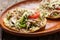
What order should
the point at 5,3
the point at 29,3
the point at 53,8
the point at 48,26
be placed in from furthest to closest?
the point at 5,3, the point at 29,3, the point at 53,8, the point at 48,26

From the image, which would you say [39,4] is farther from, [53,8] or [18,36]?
[18,36]

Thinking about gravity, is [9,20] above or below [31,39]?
above

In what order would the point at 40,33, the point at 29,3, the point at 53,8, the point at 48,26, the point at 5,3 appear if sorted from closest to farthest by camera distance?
the point at 40,33, the point at 48,26, the point at 53,8, the point at 29,3, the point at 5,3

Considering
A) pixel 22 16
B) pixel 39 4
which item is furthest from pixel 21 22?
pixel 39 4

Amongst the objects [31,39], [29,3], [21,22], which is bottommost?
[31,39]

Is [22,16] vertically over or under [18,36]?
over

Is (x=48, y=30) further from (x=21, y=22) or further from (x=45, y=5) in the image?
(x=45, y=5)

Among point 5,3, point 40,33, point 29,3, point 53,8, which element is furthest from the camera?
point 5,3

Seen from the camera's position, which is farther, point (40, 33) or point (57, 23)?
point (57, 23)

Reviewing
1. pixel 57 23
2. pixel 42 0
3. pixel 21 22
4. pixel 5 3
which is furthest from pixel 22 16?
pixel 5 3
